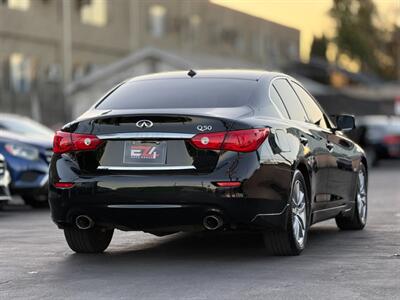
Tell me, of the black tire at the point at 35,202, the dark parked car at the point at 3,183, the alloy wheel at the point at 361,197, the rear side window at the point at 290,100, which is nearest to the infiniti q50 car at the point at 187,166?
the rear side window at the point at 290,100

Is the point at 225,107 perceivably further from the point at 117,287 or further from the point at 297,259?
the point at 117,287

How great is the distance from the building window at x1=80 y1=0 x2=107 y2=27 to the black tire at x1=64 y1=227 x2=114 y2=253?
38.5 metres

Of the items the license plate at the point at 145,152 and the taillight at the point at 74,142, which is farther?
the taillight at the point at 74,142

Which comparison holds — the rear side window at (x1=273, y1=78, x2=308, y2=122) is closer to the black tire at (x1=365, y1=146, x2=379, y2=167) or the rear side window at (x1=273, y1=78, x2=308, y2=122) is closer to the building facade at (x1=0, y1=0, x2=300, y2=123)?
the black tire at (x1=365, y1=146, x2=379, y2=167)

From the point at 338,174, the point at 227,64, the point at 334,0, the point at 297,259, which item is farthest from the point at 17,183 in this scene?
the point at 334,0

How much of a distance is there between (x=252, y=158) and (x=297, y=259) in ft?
3.35

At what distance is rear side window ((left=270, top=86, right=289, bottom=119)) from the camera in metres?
9.02

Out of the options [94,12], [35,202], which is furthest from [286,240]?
[94,12]

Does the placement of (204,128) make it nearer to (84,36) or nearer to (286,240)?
(286,240)

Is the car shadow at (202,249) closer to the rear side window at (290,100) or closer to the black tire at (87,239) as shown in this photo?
the black tire at (87,239)

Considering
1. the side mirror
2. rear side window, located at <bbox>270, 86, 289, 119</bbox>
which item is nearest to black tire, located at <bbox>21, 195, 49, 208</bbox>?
the side mirror

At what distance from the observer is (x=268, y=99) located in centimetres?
890

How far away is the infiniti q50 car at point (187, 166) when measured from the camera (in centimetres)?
800

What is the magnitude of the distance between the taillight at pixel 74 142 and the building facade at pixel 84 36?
3287 centimetres
